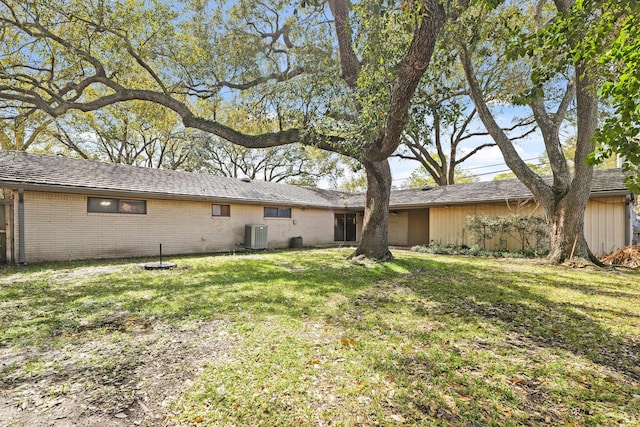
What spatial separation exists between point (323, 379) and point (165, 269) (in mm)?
6778

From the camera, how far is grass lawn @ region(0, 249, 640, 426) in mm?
2270

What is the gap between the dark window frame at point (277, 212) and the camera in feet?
48.1

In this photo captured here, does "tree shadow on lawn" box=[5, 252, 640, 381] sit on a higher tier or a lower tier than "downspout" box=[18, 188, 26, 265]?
lower

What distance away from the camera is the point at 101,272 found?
24.9 ft

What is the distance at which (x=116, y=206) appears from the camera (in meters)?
10.5

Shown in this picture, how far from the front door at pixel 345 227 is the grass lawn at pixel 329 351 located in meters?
11.8

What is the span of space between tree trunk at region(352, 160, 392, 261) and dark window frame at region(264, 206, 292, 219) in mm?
6310

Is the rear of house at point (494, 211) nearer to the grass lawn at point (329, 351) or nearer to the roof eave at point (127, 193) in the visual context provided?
the grass lawn at point (329, 351)

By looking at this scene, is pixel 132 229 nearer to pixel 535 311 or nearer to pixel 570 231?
pixel 535 311

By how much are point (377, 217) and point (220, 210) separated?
23.6 ft

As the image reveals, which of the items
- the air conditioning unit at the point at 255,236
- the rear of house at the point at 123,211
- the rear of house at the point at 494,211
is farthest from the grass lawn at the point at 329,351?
the air conditioning unit at the point at 255,236

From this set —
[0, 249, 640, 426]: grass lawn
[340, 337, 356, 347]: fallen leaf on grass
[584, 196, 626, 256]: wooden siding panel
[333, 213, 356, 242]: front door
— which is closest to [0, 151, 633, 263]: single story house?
[584, 196, 626, 256]: wooden siding panel

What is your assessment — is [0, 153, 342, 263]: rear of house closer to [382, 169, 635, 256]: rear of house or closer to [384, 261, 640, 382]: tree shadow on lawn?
[382, 169, 635, 256]: rear of house

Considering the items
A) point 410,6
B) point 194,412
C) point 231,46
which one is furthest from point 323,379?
point 231,46
